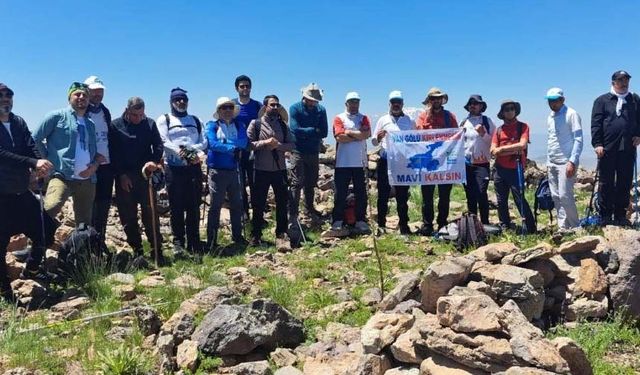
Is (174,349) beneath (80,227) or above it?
beneath

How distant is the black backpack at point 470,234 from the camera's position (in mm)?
8859

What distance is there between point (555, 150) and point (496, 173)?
1.11 m

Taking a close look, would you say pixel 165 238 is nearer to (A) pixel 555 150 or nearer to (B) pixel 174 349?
(B) pixel 174 349

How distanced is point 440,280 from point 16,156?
5605 mm

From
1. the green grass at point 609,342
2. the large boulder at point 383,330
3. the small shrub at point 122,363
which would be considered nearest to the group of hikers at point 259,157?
the small shrub at point 122,363

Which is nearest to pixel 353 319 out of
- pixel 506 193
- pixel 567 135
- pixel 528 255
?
pixel 528 255

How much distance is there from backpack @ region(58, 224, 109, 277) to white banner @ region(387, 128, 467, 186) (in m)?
5.68

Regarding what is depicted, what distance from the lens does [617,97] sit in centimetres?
974

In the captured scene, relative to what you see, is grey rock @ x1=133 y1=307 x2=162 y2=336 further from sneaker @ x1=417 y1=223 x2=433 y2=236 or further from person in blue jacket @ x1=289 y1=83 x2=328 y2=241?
sneaker @ x1=417 y1=223 x2=433 y2=236

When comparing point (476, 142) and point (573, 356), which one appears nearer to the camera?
point (573, 356)

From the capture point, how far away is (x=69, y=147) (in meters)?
8.02

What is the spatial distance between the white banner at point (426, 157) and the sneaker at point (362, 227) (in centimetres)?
104

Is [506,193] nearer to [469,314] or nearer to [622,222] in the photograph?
[622,222]

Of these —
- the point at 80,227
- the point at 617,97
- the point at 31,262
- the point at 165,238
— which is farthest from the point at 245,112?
the point at 617,97
